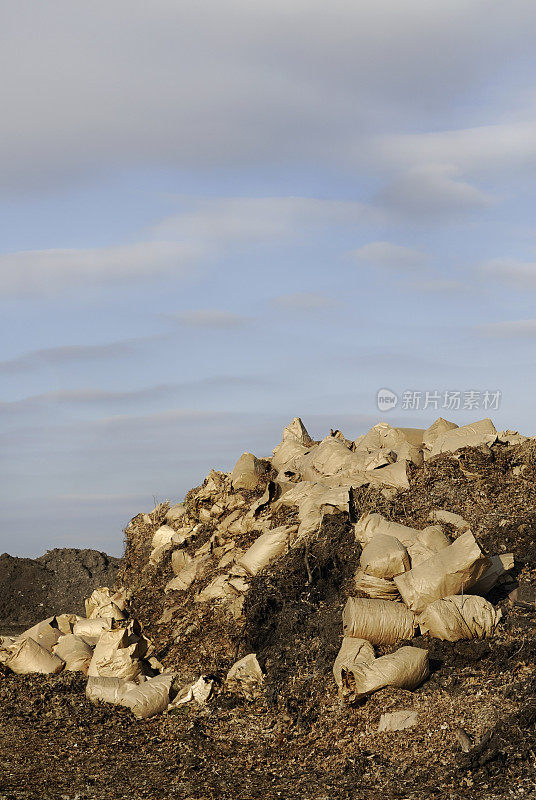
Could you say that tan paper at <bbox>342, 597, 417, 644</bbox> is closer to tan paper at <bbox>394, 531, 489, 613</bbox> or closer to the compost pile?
the compost pile

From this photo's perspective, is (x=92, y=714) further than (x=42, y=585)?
No

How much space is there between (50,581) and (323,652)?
12.8 metres

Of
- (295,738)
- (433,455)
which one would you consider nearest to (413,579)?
(295,738)

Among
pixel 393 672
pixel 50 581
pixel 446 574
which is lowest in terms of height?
pixel 50 581

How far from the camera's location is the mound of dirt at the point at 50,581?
17734 mm

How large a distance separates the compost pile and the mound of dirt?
7931 millimetres

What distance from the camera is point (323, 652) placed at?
7.42 meters

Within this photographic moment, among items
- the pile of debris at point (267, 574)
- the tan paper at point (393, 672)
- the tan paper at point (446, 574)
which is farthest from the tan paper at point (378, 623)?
the tan paper at point (393, 672)

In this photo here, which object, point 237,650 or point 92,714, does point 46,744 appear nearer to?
point 92,714

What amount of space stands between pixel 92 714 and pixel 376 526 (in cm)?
325

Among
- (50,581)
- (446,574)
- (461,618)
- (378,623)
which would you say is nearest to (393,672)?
(378,623)

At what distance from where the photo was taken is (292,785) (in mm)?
5918

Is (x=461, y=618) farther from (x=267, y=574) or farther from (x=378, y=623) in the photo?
(x=267, y=574)

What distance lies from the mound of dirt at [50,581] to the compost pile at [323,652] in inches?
312
